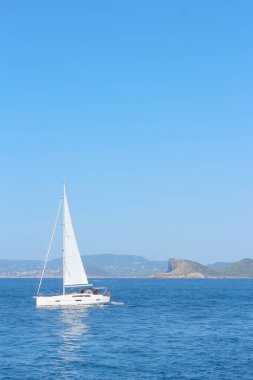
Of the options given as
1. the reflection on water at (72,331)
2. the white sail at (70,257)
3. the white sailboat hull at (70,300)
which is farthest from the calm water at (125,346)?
the white sail at (70,257)

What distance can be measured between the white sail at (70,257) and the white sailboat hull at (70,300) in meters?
2.92

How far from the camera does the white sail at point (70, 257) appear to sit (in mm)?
103875

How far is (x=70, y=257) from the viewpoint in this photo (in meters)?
105

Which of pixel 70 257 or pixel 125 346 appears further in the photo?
pixel 70 257

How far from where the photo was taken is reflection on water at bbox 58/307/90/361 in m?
55.6

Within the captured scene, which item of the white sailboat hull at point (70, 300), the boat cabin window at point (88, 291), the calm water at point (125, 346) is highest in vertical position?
the boat cabin window at point (88, 291)

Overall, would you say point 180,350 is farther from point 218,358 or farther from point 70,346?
point 70,346

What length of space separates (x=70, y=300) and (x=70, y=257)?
7941mm

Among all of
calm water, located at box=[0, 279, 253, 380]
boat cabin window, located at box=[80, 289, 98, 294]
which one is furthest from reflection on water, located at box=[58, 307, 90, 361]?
boat cabin window, located at box=[80, 289, 98, 294]

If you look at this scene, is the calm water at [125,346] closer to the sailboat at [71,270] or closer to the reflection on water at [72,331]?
the reflection on water at [72,331]

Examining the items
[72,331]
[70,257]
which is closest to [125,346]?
[72,331]

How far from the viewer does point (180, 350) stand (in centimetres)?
5666

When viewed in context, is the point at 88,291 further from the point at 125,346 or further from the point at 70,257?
the point at 125,346

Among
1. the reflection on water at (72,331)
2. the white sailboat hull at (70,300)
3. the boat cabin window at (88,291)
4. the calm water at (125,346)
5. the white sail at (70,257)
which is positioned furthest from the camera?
the boat cabin window at (88,291)
